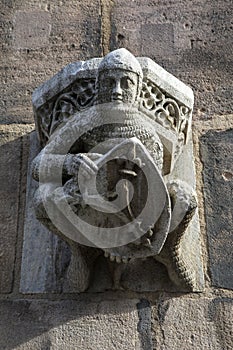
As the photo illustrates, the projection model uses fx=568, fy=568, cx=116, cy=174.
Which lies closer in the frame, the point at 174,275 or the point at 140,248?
the point at 140,248

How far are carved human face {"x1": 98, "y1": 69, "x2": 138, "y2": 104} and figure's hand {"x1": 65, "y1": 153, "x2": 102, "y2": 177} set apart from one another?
0.21 meters

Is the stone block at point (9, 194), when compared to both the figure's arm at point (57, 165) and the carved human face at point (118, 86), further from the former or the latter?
the carved human face at point (118, 86)

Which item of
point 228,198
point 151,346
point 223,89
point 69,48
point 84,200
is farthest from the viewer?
point 69,48

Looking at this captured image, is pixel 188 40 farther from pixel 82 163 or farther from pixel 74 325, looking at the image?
pixel 74 325

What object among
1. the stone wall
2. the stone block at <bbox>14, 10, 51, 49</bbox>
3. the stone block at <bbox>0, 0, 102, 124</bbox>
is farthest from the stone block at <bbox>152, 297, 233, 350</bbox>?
the stone block at <bbox>14, 10, 51, 49</bbox>

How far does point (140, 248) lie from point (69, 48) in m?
1.17

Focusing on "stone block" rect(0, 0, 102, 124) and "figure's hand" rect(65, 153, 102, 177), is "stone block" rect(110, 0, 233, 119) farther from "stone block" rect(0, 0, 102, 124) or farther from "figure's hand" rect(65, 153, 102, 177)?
"figure's hand" rect(65, 153, 102, 177)

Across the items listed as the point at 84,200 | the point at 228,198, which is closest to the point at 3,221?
the point at 84,200

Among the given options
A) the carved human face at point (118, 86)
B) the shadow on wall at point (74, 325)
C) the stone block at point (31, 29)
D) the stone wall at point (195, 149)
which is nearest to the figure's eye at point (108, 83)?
the carved human face at point (118, 86)

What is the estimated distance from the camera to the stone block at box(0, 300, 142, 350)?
1812 millimetres

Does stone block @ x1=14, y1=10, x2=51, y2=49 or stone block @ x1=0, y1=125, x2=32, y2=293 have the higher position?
stone block @ x1=14, y1=10, x2=51, y2=49

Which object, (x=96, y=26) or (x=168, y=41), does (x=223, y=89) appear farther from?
(x=96, y=26)

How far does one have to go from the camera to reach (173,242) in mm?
1810

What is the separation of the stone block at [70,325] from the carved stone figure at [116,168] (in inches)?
3.0
